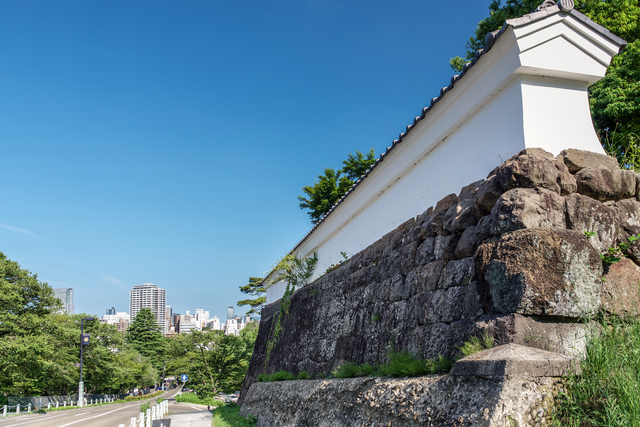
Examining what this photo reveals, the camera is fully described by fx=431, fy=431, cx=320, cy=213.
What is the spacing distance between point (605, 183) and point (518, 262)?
163cm

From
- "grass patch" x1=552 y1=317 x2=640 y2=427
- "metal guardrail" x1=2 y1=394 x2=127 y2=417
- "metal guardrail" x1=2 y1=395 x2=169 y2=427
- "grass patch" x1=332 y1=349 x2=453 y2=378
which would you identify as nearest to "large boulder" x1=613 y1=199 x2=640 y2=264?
"grass patch" x1=552 y1=317 x2=640 y2=427

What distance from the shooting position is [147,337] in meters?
67.4

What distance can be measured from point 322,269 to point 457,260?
7588 mm

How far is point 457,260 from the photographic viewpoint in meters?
4.87

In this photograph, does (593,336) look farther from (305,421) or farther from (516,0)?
(516,0)

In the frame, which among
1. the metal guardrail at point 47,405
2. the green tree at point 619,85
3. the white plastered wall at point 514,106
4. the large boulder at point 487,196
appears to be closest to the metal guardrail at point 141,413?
the metal guardrail at point 47,405

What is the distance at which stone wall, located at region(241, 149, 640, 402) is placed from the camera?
353 cm

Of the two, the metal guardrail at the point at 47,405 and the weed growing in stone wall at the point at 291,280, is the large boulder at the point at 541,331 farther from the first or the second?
the metal guardrail at the point at 47,405

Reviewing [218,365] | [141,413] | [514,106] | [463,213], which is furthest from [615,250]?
[218,365]

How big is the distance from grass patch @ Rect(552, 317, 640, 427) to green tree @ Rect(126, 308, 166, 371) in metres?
71.3

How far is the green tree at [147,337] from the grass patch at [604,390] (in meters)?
71.3

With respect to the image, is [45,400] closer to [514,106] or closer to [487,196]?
[487,196]

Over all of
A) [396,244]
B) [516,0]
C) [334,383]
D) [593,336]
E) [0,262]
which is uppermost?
[516,0]

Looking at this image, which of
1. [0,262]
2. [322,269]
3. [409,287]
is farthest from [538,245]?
[0,262]
